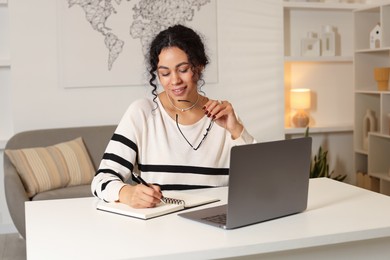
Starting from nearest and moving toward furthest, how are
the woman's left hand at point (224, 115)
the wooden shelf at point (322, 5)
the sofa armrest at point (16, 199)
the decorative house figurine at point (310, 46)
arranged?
the woman's left hand at point (224, 115) → the sofa armrest at point (16, 199) → the wooden shelf at point (322, 5) → the decorative house figurine at point (310, 46)

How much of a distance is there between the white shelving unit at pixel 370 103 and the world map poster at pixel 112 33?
1311 millimetres

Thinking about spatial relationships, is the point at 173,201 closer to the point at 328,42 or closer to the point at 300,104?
the point at 300,104

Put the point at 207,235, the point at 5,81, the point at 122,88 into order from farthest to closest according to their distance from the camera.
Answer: the point at 122,88, the point at 5,81, the point at 207,235

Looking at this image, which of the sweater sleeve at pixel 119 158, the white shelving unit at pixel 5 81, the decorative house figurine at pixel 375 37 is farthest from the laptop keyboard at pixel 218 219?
the decorative house figurine at pixel 375 37

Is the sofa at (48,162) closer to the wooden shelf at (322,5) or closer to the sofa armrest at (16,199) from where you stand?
the sofa armrest at (16,199)

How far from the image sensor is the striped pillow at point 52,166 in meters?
4.17

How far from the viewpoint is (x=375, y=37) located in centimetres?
505

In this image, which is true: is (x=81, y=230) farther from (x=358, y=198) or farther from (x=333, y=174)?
(x=333, y=174)

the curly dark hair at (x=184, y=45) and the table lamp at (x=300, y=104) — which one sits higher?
the curly dark hair at (x=184, y=45)

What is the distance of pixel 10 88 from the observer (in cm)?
474

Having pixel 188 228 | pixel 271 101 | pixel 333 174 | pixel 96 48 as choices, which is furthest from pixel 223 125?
pixel 333 174

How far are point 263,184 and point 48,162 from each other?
281cm

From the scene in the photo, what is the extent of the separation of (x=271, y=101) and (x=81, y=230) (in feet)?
12.2

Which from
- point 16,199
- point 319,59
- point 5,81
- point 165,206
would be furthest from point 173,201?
point 319,59
